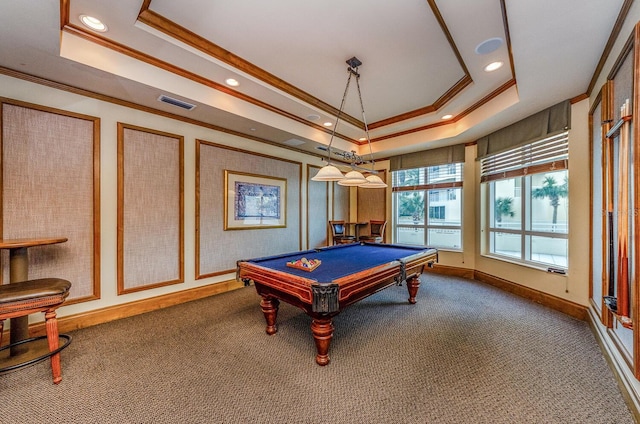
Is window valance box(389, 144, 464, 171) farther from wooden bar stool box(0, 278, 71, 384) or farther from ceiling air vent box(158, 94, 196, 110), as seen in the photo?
wooden bar stool box(0, 278, 71, 384)

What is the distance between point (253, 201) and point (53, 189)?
243cm

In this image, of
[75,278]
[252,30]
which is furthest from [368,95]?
[75,278]

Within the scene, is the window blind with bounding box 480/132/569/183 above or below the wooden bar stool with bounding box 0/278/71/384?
above

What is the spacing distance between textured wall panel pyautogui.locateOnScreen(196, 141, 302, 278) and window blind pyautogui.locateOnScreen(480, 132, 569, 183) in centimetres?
370

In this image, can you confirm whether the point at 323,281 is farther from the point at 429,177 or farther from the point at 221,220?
the point at 429,177

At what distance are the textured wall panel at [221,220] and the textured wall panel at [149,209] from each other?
0.96 feet

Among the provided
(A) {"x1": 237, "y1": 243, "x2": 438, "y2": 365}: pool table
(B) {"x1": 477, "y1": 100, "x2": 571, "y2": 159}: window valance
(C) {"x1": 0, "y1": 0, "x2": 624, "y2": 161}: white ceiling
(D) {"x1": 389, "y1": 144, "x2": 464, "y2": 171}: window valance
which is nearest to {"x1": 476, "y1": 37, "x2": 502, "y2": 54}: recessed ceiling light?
(C) {"x1": 0, "y1": 0, "x2": 624, "y2": 161}: white ceiling

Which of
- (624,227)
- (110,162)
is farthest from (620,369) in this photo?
(110,162)

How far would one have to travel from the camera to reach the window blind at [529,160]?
3.32 m

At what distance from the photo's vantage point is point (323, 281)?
6.63 ft

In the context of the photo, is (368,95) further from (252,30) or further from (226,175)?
(226,175)

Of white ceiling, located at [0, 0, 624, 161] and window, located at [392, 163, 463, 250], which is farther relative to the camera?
window, located at [392, 163, 463, 250]

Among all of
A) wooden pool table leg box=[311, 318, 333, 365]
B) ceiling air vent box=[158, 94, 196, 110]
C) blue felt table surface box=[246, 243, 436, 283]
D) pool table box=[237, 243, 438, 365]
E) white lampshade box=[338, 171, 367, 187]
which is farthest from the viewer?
white lampshade box=[338, 171, 367, 187]

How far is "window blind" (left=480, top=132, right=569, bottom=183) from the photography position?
10.9 ft
